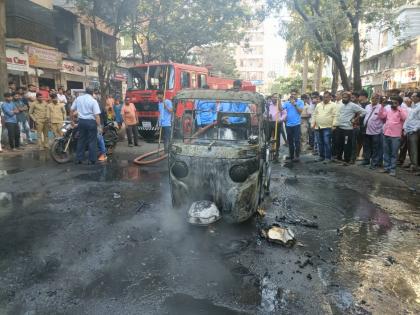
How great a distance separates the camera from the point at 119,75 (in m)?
28.1

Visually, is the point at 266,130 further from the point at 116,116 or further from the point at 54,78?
the point at 54,78

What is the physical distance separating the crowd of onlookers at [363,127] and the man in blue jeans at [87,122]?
4.43 metres

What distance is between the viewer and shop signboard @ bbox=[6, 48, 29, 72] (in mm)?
15914

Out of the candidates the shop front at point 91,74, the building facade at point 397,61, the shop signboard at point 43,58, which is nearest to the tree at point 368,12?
the building facade at point 397,61

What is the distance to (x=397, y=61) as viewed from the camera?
26750mm

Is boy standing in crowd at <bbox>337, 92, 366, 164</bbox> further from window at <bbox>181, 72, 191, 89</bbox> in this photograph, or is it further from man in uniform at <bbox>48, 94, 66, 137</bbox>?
man in uniform at <bbox>48, 94, 66, 137</bbox>

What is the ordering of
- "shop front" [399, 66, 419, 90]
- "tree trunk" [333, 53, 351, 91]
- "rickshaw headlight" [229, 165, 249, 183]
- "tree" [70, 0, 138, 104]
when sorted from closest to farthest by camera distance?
"rickshaw headlight" [229, 165, 249, 183] → "tree trunk" [333, 53, 351, 91] → "tree" [70, 0, 138, 104] → "shop front" [399, 66, 419, 90]

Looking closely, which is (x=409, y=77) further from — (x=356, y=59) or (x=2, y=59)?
(x=2, y=59)

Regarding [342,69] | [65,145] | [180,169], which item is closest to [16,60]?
[65,145]

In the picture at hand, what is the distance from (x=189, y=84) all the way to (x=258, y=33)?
9002cm

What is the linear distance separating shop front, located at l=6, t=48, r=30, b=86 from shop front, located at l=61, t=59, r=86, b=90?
343 cm

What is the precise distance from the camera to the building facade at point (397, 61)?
2191 cm

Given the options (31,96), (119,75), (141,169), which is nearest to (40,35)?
(31,96)

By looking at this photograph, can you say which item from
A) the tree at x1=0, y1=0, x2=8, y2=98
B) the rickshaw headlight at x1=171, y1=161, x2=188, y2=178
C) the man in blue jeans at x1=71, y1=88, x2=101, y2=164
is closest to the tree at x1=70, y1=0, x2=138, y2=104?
the tree at x1=0, y1=0, x2=8, y2=98
